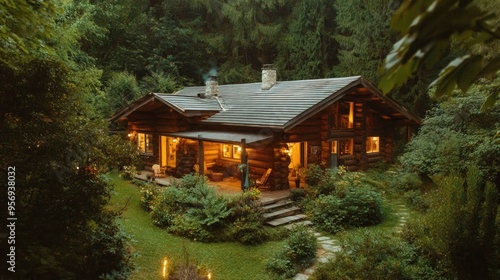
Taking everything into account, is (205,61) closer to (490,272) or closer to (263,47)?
(263,47)

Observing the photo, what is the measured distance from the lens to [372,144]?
19.3 m

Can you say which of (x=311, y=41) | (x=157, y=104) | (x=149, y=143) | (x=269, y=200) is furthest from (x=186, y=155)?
(x=311, y=41)

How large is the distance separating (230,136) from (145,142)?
772cm

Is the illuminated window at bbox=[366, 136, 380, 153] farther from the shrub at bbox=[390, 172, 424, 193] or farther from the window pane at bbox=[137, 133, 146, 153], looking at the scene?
the window pane at bbox=[137, 133, 146, 153]

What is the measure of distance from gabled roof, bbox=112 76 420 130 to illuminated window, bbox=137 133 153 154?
1942mm

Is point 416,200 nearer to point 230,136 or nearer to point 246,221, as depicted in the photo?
point 246,221

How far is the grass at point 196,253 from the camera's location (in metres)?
8.70

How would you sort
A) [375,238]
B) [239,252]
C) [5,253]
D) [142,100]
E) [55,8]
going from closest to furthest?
1. [5,253]
2. [55,8]
3. [375,238]
4. [239,252]
5. [142,100]

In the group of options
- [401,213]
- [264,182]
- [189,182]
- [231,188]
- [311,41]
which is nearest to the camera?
[401,213]

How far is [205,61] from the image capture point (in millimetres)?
32500

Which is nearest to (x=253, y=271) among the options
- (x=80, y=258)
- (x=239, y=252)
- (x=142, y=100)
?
(x=239, y=252)

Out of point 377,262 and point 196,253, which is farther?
point 196,253

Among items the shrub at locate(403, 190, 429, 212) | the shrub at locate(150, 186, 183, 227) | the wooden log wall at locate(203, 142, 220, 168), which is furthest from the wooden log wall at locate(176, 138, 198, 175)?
the shrub at locate(403, 190, 429, 212)

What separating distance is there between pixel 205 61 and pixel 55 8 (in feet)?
82.6
